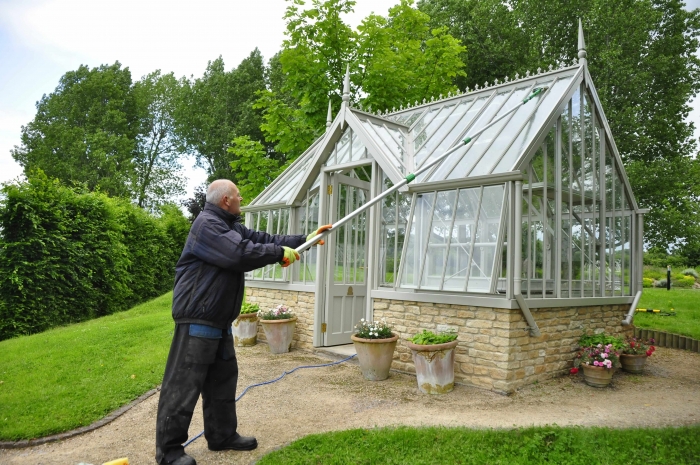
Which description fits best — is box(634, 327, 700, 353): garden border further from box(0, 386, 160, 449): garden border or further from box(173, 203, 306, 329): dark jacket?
box(0, 386, 160, 449): garden border

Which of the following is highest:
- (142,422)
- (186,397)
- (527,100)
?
(527,100)

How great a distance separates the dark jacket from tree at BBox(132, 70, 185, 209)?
84.3 feet

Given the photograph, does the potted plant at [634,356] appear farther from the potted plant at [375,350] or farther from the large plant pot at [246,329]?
the large plant pot at [246,329]

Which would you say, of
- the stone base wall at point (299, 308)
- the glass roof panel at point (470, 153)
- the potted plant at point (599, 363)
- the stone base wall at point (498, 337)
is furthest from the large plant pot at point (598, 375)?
the stone base wall at point (299, 308)

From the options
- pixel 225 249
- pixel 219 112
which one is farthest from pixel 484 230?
pixel 219 112

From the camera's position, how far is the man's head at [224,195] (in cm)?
410

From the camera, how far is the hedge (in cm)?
1029

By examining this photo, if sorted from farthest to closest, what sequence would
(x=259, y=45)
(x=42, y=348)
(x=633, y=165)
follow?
(x=259, y=45)
(x=633, y=165)
(x=42, y=348)

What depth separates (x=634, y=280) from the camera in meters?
7.86

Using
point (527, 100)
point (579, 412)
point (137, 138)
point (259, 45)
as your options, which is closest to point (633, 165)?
point (527, 100)

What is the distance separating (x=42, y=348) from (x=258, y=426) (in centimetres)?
581

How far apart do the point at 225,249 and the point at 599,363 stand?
491 centimetres

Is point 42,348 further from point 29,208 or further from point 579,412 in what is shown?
point 579,412

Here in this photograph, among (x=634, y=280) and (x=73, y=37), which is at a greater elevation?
(x=73, y=37)
